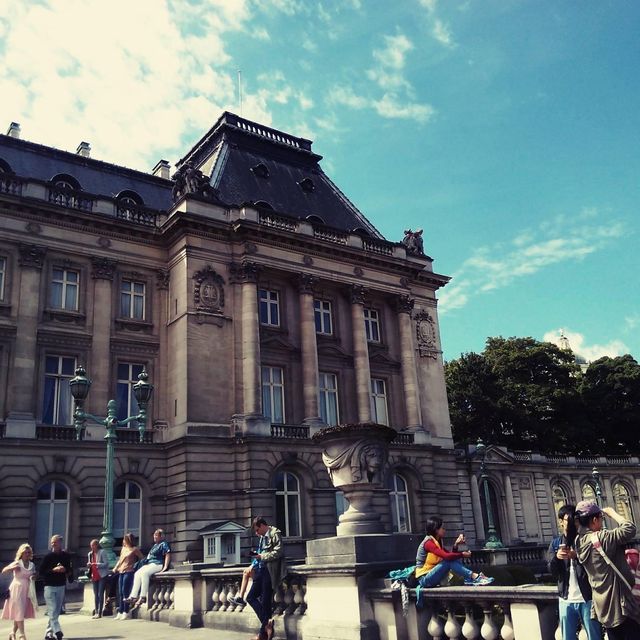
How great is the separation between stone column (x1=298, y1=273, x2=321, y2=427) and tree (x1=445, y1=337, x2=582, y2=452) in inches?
988

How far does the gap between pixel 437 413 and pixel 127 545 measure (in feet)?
77.0

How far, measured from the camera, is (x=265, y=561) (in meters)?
11.1

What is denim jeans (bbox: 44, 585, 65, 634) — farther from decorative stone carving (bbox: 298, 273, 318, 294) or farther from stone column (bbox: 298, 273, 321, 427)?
decorative stone carving (bbox: 298, 273, 318, 294)

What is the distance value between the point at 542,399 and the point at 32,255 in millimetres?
41341

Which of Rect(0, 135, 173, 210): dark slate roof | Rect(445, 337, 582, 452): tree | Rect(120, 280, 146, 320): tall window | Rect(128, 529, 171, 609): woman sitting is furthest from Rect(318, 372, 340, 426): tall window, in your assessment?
Rect(445, 337, 582, 452): tree

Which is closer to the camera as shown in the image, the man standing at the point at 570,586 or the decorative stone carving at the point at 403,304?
the man standing at the point at 570,586

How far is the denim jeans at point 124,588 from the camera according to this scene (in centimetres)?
1623

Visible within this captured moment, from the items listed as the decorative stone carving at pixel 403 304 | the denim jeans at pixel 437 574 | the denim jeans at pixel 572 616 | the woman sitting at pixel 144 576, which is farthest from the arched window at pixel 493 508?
the denim jeans at pixel 572 616

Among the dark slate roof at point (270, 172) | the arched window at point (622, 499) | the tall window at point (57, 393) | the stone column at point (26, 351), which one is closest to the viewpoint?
the stone column at point (26, 351)

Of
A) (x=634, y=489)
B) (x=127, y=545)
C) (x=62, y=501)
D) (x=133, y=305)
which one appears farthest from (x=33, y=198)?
(x=634, y=489)

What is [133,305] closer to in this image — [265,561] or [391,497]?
[391,497]

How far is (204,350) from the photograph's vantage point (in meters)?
29.4

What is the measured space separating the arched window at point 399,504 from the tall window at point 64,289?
17094 millimetres

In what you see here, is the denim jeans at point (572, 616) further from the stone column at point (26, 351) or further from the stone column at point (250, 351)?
the stone column at point (26, 351)
